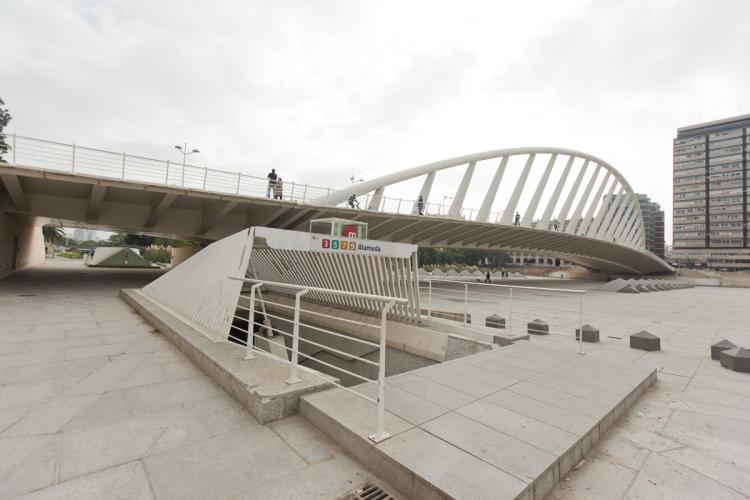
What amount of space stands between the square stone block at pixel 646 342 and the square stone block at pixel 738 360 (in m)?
1.33

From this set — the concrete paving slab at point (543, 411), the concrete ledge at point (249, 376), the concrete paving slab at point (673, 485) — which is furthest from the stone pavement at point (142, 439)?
the concrete paving slab at point (673, 485)

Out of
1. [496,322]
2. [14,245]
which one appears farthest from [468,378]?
[14,245]

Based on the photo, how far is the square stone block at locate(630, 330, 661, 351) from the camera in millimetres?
7461

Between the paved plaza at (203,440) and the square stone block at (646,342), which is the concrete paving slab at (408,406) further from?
the square stone block at (646,342)

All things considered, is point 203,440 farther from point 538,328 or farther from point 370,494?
point 538,328

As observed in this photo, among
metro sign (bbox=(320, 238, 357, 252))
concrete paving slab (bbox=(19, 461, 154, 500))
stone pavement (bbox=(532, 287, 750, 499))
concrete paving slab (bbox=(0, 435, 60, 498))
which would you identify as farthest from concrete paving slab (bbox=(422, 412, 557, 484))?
metro sign (bbox=(320, 238, 357, 252))

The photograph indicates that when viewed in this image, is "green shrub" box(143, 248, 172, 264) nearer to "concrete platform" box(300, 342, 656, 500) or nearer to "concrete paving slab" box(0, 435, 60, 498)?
"concrete paving slab" box(0, 435, 60, 498)

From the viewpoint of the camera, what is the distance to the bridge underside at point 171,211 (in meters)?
16.9

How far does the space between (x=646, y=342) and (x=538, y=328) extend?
87.1 inches

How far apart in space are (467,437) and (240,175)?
18931 mm

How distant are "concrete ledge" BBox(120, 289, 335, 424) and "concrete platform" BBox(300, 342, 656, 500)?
0.19 meters

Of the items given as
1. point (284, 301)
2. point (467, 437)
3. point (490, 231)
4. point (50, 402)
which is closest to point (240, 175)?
point (284, 301)

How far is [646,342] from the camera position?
7527 millimetres

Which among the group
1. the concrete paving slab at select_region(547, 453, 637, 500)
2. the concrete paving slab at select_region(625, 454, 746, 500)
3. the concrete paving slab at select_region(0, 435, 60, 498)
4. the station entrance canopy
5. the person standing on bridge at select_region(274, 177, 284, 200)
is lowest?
the concrete paving slab at select_region(0, 435, 60, 498)
